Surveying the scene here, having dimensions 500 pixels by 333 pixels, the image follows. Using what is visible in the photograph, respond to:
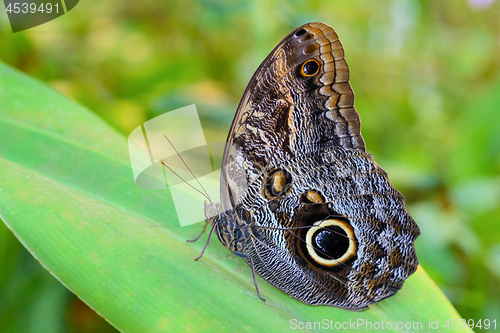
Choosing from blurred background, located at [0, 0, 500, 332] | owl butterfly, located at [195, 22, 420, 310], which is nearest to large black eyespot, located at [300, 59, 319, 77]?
owl butterfly, located at [195, 22, 420, 310]

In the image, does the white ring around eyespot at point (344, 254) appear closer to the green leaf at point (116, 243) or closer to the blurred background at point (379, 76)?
the green leaf at point (116, 243)

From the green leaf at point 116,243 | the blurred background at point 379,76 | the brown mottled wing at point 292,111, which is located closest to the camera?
the green leaf at point 116,243

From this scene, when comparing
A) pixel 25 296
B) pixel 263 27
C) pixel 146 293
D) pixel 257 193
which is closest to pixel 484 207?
pixel 257 193

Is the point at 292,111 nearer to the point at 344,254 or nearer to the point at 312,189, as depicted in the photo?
the point at 312,189

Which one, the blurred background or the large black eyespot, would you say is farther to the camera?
the blurred background

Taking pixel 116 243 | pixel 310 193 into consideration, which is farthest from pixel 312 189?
pixel 116 243

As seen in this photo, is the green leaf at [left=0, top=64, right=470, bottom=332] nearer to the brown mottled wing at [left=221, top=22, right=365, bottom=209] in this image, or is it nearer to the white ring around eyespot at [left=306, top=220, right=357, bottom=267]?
the white ring around eyespot at [left=306, top=220, right=357, bottom=267]

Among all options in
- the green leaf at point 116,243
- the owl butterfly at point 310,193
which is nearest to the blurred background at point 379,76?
the green leaf at point 116,243
